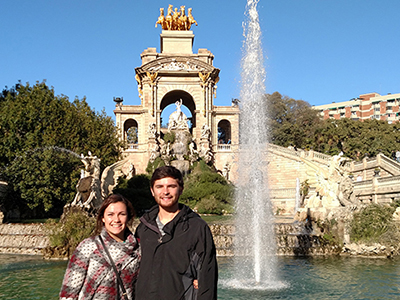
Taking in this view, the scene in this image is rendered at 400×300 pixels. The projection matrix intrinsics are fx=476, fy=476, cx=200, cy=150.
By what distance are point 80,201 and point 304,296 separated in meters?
11.1

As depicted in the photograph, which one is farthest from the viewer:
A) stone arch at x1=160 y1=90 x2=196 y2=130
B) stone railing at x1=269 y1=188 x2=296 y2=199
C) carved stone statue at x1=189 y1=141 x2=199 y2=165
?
stone arch at x1=160 y1=90 x2=196 y2=130

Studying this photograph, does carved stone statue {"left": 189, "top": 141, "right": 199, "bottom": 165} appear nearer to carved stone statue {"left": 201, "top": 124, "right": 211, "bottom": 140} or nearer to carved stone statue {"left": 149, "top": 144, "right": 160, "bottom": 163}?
carved stone statue {"left": 149, "top": 144, "right": 160, "bottom": 163}

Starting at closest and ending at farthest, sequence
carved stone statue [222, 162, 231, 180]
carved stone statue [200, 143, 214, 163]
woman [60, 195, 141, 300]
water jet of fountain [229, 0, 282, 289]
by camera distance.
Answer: woman [60, 195, 141, 300] → water jet of fountain [229, 0, 282, 289] → carved stone statue [200, 143, 214, 163] → carved stone statue [222, 162, 231, 180]

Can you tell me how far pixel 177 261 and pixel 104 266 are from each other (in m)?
0.55

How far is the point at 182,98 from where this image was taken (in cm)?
4606

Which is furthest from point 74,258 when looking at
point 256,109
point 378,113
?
point 378,113

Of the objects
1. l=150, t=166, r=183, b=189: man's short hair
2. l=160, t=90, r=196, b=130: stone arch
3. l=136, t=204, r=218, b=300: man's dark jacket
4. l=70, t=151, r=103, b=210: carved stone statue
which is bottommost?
l=136, t=204, r=218, b=300: man's dark jacket

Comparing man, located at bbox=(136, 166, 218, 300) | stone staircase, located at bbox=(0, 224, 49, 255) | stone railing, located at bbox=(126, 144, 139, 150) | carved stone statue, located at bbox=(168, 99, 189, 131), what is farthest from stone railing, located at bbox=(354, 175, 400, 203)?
man, located at bbox=(136, 166, 218, 300)

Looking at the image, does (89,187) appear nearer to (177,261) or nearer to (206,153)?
(177,261)

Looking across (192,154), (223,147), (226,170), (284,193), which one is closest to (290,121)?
(223,147)

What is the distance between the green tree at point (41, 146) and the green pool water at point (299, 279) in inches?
384

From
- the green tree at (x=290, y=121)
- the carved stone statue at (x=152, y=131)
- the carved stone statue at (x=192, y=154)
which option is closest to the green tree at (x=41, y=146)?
the carved stone statue at (x=192, y=154)

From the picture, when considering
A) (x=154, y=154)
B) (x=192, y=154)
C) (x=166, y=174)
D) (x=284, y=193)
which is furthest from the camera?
(x=154, y=154)

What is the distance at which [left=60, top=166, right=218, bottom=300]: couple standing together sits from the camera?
354 centimetres
